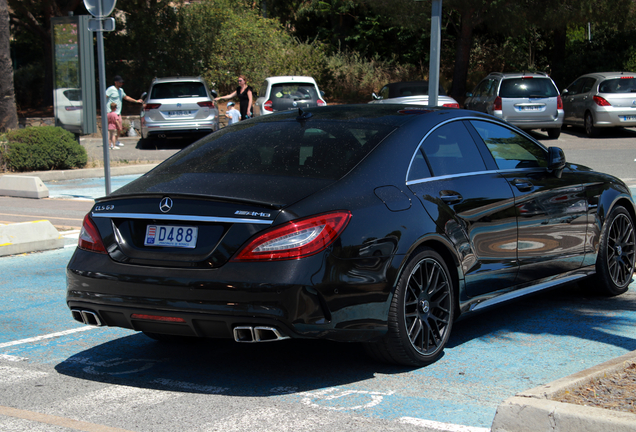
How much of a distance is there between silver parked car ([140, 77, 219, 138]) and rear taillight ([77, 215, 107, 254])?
678 inches

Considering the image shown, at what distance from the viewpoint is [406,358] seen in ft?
15.2

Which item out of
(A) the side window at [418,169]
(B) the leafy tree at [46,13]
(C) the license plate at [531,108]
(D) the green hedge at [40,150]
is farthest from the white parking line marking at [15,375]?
(B) the leafy tree at [46,13]

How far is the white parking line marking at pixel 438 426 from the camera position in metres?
3.78

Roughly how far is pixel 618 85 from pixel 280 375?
21.1m

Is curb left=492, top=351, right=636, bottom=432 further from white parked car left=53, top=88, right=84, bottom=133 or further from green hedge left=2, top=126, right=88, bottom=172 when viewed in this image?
white parked car left=53, top=88, right=84, bottom=133

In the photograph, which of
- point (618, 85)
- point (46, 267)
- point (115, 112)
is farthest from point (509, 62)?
point (46, 267)

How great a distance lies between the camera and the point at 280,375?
186 inches

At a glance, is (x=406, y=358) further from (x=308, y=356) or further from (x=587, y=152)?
→ (x=587, y=152)

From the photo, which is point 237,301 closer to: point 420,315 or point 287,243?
point 287,243

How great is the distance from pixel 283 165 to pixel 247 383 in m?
1.26

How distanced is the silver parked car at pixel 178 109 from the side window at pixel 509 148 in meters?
16.5

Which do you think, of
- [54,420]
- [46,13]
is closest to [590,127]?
[46,13]

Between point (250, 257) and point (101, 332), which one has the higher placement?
point (250, 257)

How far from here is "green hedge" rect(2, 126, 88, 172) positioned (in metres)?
16.1
